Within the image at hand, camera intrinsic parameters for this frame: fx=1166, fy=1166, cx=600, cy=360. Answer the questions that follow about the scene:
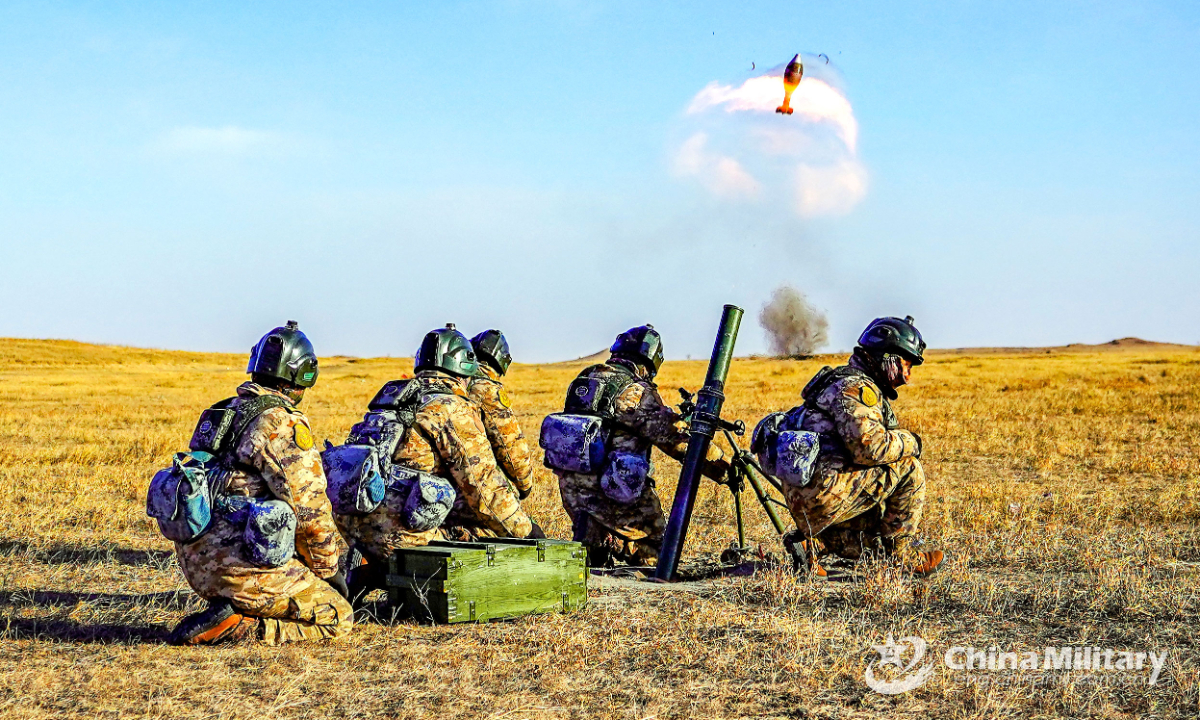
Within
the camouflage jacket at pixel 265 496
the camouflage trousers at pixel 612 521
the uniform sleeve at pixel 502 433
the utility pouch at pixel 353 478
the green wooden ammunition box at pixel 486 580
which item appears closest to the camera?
the camouflage jacket at pixel 265 496

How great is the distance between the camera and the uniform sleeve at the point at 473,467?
896cm

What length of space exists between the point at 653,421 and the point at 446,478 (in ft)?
6.16

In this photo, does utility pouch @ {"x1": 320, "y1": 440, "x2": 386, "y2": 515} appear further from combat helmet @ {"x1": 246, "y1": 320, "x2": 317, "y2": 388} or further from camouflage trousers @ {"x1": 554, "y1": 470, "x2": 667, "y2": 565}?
camouflage trousers @ {"x1": 554, "y1": 470, "x2": 667, "y2": 565}

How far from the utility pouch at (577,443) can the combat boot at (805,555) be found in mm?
1741

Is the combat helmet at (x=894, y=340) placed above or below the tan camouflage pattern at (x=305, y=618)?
above

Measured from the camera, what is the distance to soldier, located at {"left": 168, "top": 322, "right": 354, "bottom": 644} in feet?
23.6

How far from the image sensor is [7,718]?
570 cm

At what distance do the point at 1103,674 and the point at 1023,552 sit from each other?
142 inches

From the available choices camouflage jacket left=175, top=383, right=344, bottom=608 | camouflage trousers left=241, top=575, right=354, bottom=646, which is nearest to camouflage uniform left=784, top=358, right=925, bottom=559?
camouflage trousers left=241, top=575, right=354, bottom=646

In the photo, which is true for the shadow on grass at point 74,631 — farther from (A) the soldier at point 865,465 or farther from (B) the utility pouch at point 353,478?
(A) the soldier at point 865,465

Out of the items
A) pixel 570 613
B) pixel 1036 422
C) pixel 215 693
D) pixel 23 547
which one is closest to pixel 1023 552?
pixel 570 613

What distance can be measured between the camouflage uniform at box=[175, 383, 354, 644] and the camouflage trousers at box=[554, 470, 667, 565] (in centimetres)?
310

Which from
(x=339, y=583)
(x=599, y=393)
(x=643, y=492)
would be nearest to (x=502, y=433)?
(x=599, y=393)

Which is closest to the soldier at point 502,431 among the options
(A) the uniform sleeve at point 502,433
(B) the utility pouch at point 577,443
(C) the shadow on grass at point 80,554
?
(A) the uniform sleeve at point 502,433
